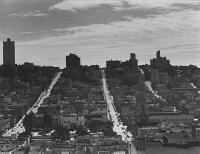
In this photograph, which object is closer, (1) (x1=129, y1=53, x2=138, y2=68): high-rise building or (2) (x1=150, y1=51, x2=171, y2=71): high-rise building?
(1) (x1=129, y1=53, x2=138, y2=68): high-rise building

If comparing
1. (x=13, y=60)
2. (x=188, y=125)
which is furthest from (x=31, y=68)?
(x=188, y=125)

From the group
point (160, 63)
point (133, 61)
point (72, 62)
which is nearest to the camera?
point (133, 61)

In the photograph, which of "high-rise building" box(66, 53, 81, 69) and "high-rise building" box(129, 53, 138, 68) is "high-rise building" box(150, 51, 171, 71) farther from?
"high-rise building" box(66, 53, 81, 69)

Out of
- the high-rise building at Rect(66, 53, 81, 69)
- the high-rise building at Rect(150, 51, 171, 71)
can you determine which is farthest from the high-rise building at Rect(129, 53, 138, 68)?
the high-rise building at Rect(66, 53, 81, 69)

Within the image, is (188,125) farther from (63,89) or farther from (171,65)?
(171,65)

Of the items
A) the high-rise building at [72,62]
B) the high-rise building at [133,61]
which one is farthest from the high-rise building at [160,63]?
the high-rise building at [72,62]

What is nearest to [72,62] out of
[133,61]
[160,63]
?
[133,61]

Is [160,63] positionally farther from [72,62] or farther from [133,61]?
[72,62]

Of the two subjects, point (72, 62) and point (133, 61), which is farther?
point (72, 62)
